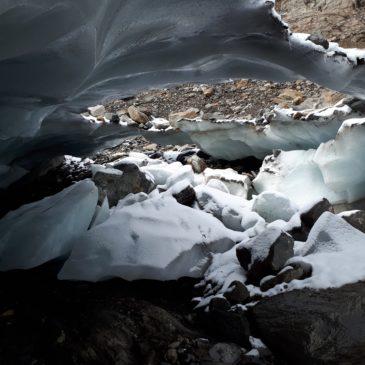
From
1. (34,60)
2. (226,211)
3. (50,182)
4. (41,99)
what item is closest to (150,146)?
(50,182)

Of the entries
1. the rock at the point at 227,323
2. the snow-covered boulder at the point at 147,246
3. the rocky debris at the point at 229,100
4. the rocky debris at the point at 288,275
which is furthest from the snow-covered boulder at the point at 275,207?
the rocky debris at the point at 229,100

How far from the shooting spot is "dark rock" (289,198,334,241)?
2.83 metres

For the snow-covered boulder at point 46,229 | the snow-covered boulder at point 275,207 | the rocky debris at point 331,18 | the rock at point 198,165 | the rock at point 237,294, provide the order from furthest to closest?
the rocky debris at point 331,18 → the rock at point 198,165 → the snow-covered boulder at point 275,207 → the snow-covered boulder at point 46,229 → the rock at point 237,294

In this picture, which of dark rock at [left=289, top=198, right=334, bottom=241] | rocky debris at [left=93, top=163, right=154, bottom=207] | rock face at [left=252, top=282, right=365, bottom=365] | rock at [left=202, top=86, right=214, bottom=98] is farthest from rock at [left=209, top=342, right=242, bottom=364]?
rock at [left=202, top=86, right=214, bottom=98]

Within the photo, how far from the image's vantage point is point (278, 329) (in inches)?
74.0

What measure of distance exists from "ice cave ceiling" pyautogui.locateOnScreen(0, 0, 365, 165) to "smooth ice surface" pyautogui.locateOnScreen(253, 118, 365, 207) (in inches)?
18.4

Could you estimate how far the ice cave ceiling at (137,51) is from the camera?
1.79 metres

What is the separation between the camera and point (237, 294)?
6.95 feet

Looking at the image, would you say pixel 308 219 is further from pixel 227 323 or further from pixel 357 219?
pixel 227 323

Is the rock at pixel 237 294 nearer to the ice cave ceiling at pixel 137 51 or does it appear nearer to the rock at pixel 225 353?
the rock at pixel 225 353

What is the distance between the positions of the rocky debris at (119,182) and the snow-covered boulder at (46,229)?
2.68 feet

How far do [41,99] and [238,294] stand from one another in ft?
5.76

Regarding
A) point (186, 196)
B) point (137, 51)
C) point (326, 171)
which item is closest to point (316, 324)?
point (137, 51)

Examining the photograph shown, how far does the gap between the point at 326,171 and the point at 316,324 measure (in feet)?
6.76
